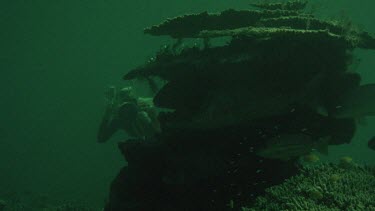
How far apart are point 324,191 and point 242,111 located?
66.3 inches

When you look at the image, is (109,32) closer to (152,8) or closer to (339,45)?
(152,8)

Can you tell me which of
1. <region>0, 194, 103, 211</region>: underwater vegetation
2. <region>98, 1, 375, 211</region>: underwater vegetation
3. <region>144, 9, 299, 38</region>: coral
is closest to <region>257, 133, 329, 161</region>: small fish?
<region>98, 1, 375, 211</region>: underwater vegetation

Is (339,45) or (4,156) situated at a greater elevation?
(339,45)

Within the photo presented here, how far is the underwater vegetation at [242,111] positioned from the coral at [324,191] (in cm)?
4

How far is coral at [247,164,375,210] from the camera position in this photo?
5645 millimetres

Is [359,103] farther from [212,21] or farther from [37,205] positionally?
[37,205]

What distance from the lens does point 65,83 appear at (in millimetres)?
170750

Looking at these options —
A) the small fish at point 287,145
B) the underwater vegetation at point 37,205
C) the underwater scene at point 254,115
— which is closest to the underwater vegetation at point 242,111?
the underwater scene at point 254,115

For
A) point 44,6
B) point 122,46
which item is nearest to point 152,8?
point 44,6

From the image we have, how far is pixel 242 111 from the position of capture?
6859mm

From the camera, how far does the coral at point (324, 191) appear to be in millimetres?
5645

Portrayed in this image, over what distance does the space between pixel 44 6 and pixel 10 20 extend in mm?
6508

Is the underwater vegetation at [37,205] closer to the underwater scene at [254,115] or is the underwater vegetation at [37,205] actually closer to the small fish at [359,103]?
the underwater scene at [254,115]

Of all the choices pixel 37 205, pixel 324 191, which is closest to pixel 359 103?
pixel 324 191
